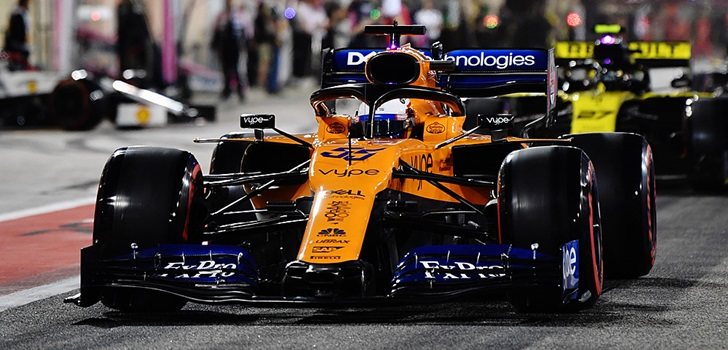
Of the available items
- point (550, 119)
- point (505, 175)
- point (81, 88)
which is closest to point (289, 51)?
point (81, 88)

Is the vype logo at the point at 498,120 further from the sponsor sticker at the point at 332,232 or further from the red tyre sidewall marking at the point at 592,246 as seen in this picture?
the sponsor sticker at the point at 332,232

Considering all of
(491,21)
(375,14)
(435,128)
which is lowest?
(435,128)

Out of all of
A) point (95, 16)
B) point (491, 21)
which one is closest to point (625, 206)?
point (95, 16)

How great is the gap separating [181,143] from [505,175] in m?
14.4

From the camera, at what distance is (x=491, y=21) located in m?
35.7

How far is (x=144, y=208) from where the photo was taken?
349 inches

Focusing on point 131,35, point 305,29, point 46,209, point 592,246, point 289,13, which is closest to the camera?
point 592,246

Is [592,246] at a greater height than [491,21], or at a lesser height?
lesser

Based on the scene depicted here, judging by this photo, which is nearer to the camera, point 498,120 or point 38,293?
point 498,120

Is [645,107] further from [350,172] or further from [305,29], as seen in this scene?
[305,29]

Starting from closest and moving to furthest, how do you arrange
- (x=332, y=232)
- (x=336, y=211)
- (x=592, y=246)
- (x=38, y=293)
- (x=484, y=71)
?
1. (x=332, y=232)
2. (x=336, y=211)
3. (x=592, y=246)
4. (x=38, y=293)
5. (x=484, y=71)

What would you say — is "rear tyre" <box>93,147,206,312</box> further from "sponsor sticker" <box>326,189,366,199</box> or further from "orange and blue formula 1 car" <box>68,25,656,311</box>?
"sponsor sticker" <box>326,189,366,199</box>

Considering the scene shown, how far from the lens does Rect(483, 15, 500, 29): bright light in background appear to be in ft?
114

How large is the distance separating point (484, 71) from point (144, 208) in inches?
129
